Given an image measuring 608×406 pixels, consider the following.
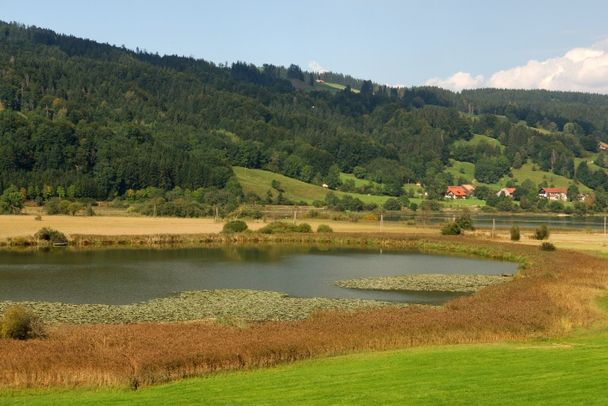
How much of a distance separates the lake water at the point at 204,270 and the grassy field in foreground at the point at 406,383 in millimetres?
22545

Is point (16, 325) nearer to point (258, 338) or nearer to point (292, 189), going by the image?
point (258, 338)

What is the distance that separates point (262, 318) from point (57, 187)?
116131 millimetres

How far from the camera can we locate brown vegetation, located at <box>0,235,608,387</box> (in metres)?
20.7

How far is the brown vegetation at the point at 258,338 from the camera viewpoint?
20723 millimetres

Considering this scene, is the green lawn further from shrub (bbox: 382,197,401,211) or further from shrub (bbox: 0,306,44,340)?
shrub (bbox: 0,306,44,340)

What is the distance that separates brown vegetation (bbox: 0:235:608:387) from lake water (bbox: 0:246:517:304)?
1138 cm

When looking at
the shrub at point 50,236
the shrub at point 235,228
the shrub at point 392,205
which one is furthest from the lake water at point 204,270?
the shrub at point 392,205

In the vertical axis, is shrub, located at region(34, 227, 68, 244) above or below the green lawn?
below

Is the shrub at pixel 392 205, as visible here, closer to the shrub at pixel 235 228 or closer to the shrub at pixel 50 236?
the shrub at pixel 235 228

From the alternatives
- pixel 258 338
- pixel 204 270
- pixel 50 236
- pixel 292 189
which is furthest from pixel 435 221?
pixel 258 338

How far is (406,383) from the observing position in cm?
1903

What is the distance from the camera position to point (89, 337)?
26.2 meters

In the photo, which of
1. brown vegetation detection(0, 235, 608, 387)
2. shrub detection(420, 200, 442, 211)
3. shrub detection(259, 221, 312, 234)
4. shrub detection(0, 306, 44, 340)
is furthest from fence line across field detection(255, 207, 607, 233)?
shrub detection(0, 306, 44, 340)

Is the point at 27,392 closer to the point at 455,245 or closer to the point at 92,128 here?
the point at 455,245
